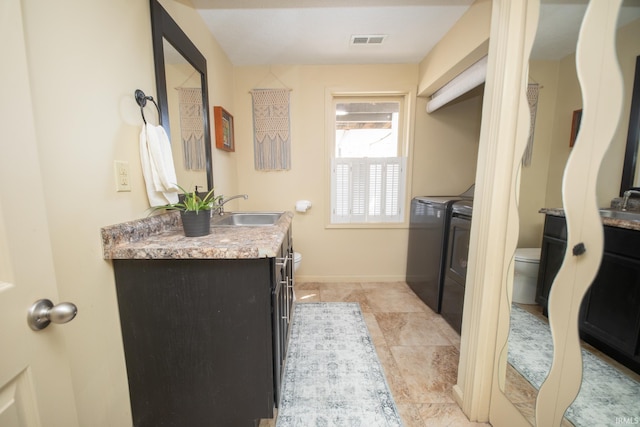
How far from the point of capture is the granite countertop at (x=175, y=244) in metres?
0.88

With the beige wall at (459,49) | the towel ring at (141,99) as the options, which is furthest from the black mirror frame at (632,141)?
the towel ring at (141,99)

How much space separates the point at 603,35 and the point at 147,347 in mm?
2014

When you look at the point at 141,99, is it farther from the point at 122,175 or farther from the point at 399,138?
the point at 399,138

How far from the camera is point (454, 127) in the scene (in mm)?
2498

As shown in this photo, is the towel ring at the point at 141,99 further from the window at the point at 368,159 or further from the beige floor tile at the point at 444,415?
the beige floor tile at the point at 444,415

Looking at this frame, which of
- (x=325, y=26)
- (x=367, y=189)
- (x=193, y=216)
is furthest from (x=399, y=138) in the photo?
(x=193, y=216)

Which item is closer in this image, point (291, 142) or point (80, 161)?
point (80, 161)

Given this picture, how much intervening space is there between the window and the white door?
225cm

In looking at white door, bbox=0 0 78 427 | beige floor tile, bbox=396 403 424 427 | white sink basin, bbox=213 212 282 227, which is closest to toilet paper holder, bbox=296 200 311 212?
white sink basin, bbox=213 212 282 227

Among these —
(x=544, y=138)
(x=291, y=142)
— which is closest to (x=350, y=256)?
(x=291, y=142)

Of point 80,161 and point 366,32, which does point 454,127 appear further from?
point 80,161

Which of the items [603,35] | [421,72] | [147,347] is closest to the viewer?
[603,35]

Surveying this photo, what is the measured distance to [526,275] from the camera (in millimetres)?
996

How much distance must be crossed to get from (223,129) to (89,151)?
1.32 metres
